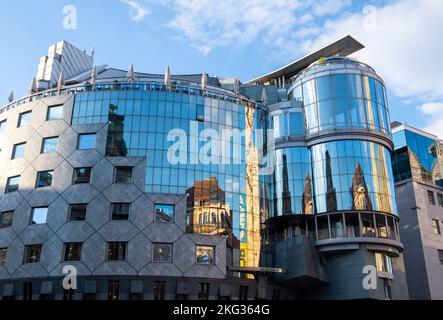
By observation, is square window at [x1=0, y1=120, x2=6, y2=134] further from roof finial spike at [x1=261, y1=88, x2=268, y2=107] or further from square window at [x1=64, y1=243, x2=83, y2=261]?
roof finial spike at [x1=261, y1=88, x2=268, y2=107]

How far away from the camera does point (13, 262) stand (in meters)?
40.4

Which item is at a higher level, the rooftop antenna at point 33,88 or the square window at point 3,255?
the rooftop antenna at point 33,88

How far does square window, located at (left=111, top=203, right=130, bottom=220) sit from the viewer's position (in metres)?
40.5

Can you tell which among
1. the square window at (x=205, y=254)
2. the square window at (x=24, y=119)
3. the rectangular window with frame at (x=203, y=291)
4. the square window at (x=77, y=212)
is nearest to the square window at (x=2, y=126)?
the square window at (x=24, y=119)

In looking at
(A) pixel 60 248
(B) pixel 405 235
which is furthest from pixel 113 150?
(B) pixel 405 235

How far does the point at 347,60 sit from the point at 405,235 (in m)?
A: 22.8

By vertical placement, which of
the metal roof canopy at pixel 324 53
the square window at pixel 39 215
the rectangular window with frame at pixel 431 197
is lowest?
the square window at pixel 39 215

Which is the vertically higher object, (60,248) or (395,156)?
(395,156)

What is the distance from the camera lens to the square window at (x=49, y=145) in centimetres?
4433

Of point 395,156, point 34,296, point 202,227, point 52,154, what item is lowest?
point 34,296

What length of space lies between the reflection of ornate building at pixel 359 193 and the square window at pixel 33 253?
96.1 ft

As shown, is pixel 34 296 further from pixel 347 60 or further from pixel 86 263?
pixel 347 60

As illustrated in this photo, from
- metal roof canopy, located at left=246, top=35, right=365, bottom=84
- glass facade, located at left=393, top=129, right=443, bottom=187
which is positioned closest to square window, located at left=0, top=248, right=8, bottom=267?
metal roof canopy, located at left=246, top=35, right=365, bottom=84

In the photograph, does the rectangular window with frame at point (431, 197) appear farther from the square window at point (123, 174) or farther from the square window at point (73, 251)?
the square window at point (73, 251)
